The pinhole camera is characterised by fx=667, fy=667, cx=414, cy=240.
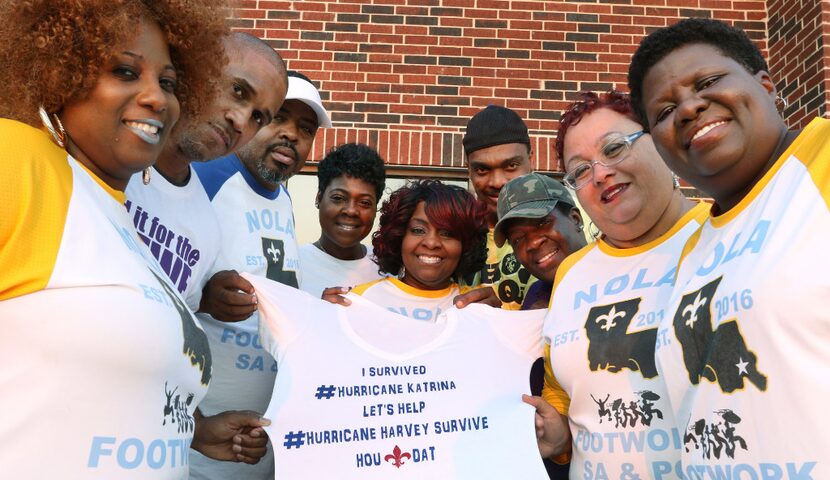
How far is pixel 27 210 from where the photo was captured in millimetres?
1487

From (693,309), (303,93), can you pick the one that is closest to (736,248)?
(693,309)

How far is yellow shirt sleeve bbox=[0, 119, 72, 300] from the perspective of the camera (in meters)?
1.46

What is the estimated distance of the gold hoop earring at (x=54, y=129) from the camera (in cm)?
177

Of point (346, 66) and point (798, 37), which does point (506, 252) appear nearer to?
point (346, 66)

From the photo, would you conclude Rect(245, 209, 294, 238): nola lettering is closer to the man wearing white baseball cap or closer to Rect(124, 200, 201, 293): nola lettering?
the man wearing white baseball cap

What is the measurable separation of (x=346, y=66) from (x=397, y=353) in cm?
380

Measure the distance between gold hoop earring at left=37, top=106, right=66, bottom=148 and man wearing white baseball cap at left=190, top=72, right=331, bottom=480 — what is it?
105 centimetres

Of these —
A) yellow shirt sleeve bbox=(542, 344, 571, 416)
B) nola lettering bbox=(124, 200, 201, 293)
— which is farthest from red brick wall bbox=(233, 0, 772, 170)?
nola lettering bbox=(124, 200, 201, 293)

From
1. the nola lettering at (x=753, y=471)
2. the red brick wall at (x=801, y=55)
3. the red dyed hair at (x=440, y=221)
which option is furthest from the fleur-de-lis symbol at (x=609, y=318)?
the red brick wall at (x=801, y=55)

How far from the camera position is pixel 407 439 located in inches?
103

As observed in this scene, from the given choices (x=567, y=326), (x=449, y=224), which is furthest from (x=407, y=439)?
(x=449, y=224)

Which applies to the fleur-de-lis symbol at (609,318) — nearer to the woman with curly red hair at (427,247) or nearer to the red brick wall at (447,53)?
the woman with curly red hair at (427,247)

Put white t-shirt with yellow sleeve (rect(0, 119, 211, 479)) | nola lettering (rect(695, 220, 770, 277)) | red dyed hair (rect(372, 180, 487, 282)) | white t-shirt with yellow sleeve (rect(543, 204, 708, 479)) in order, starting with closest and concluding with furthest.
A: white t-shirt with yellow sleeve (rect(0, 119, 211, 479)), nola lettering (rect(695, 220, 770, 277)), white t-shirt with yellow sleeve (rect(543, 204, 708, 479)), red dyed hair (rect(372, 180, 487, 282))

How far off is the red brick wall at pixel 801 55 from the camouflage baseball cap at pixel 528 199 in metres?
3.33
